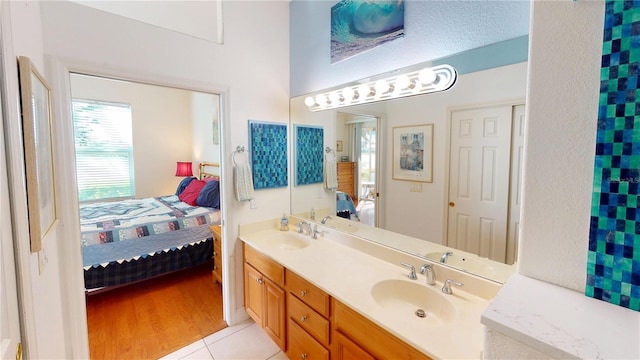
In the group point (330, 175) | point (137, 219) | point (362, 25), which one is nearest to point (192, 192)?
point (137, 219)

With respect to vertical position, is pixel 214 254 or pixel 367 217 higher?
pixel 367 217

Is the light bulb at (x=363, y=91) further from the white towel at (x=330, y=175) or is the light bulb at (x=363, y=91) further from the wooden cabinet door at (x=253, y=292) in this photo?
the wooden cabinet door at (x=253, y=292)

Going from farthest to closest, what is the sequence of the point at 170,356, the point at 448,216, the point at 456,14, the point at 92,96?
the point at 92,96 < the point at 170,356 < the point at 448,216 < the point at 456,14

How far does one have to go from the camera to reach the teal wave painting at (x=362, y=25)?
1620 millimetres

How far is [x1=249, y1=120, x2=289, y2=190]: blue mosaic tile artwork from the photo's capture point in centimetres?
224

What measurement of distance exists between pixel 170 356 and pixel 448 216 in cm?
216

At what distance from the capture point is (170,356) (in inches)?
75.4

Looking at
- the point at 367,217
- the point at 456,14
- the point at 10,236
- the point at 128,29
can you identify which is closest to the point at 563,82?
the point at 456,14

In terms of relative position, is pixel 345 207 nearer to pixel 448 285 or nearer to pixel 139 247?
pixel 448 285

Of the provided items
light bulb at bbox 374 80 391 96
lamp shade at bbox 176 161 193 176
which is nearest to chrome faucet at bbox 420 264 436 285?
light bulb at bbox 374 80 391 96

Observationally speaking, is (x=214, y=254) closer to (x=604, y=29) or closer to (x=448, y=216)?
(x=448, y=216)

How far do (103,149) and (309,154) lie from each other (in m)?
4.06

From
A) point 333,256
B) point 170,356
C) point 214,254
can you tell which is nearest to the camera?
point 333,256

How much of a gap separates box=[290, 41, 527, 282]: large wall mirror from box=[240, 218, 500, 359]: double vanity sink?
9cm
